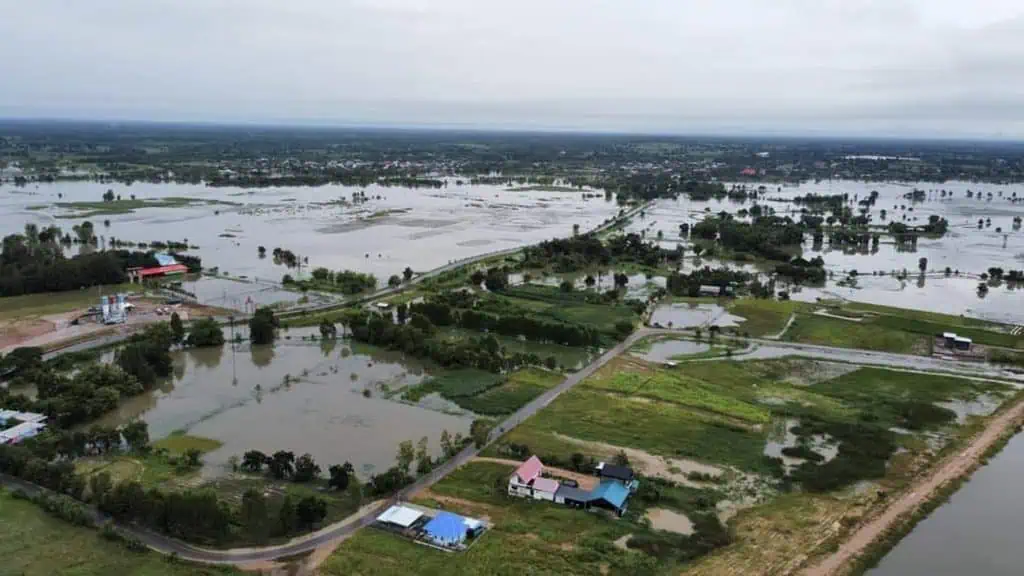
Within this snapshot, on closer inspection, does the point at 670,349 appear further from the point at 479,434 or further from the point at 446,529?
the point at 446,529

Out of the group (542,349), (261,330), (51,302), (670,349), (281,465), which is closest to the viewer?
(281,465)

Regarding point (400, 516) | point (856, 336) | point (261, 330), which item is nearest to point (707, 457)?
point (400, 516)

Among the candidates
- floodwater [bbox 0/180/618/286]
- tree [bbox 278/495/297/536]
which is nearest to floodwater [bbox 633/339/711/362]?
tree [bbox 278/495/297/536]

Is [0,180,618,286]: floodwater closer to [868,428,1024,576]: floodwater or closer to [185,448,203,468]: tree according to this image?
[185,448,203,468]: tree

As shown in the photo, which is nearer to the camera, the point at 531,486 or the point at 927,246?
the point at 531,486

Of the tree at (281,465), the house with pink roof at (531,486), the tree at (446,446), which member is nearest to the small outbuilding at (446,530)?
the house with pink roof at (531,486)

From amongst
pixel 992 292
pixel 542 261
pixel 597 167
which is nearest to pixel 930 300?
pixel 992 292
